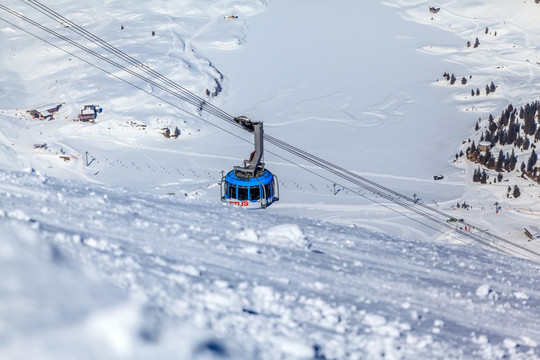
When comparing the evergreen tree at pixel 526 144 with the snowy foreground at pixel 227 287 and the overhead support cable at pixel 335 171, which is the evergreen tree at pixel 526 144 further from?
the snowy foreground at pixel 227 287

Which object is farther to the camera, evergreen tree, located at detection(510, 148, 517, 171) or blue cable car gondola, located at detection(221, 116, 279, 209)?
evergreen tree, located at detection(510, 148, 517, 171)

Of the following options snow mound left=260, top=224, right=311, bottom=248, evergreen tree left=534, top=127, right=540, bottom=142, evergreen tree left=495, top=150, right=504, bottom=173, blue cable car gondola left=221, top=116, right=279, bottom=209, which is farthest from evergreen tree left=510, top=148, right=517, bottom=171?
snow mound left=260, top=224, right=311, bottom=248

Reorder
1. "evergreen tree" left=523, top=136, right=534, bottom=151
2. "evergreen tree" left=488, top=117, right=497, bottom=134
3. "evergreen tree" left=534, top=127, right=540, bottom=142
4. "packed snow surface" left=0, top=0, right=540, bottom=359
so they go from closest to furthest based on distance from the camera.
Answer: "packed snow surface" left=0, top=0, right=540, bottom=359 < "evergreen tree" left=523, top=136, right=534, bottom=151 < "evergreen tree" left=534, top=127, right=540, bottom=142 < "evergreen tree" left=488, top=117, right=497, bottom=134

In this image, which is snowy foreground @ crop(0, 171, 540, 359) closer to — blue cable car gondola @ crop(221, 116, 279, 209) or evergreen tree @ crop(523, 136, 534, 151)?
blue cable car gondola @ crop(221, 116, 279, 209)

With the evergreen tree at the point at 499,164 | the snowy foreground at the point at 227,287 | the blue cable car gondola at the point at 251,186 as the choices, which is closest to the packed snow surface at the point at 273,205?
the snowy foreground at the point at 227,287

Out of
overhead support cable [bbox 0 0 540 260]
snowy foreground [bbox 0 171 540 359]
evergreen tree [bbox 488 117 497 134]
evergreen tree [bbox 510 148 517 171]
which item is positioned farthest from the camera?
evergreen tree [bbox 488 117 497 134]

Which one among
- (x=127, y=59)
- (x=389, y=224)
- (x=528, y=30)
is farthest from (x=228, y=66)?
(x=528, y=30)

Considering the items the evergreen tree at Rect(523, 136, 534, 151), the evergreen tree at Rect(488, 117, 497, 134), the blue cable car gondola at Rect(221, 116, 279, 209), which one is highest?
the blue cable car gondola at Rect(221, 116, 279, 209)
